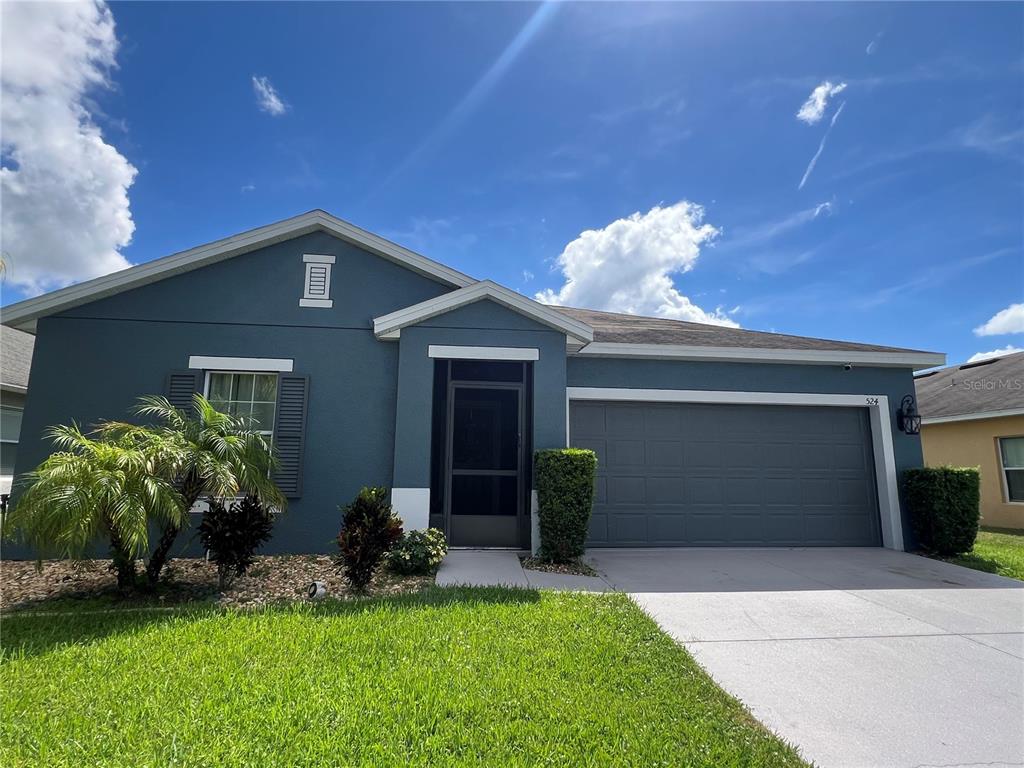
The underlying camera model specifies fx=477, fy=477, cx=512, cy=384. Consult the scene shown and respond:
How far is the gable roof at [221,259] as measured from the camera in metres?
7.17

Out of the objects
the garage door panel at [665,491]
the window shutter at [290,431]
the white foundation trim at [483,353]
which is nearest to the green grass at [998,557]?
the garage door panel at [665,491]

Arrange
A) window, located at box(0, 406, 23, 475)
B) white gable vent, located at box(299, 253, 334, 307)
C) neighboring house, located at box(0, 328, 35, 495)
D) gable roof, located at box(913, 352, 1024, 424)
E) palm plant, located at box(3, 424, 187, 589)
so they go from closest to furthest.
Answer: palm plant, located at box(3, 424, 187, 589) < white gable vent, located at box(299, 253, 334, 307) < neighboring house, located at box(0, 328, 35, 495) < window, located at box(0, 406, 23, 475) < gable roof, located at box(913, 352, 1024, 424)

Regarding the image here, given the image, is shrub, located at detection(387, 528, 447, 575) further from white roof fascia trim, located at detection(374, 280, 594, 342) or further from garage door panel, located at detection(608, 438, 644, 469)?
garage door panel, located at detection(608, 438, 644, 469)

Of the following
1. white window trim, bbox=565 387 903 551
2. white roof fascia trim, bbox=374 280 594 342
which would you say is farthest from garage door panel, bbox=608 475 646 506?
white roof fascia trim, bbox=374 280 594 342

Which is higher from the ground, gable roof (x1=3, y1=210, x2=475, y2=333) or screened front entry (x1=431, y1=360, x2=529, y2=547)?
gable roof (x1=3, y1=210, x2=475, y2=333)

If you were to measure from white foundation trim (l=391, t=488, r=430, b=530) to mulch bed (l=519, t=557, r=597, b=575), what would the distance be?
1.56 meters

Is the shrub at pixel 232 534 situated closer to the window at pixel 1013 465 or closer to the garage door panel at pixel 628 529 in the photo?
the garage door panel at pixel 628 529

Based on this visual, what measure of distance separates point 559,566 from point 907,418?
6.83 metres

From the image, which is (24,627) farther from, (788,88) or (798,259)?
(798,259)

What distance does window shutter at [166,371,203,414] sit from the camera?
725 cm

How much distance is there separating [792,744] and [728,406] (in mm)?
6394

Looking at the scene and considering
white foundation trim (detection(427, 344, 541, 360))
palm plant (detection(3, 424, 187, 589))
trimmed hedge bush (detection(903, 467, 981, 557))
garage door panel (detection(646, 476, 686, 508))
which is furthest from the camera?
garage door panel (detection(646, 476, 686, 508))

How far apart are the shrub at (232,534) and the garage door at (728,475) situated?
15.8 feet

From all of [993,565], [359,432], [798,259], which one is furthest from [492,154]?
[993,565]
